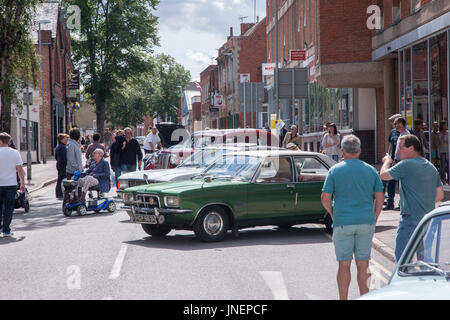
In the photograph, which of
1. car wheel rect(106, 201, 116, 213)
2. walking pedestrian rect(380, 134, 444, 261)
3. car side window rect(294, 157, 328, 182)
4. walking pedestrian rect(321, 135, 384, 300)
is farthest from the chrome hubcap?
car wheel rect(106, 201, 116, 213)

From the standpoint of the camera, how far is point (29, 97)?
81.6 feet

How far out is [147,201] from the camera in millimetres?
11211

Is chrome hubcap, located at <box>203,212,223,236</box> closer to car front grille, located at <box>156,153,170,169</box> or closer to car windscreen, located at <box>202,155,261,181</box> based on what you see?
car windscreen, located at <box>202,155,261,181</box>

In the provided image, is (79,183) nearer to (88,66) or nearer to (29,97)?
(29,97)

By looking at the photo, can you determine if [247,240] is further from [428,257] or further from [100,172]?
[428,257]

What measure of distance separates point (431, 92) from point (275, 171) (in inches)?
353

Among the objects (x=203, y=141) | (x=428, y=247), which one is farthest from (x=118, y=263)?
(x=203, y=141)

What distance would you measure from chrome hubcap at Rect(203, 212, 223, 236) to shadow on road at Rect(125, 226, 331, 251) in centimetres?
19

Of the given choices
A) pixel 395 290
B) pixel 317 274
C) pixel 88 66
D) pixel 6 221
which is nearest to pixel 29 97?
pixel 6 221

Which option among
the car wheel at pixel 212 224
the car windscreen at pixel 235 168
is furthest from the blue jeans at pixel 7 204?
the car wheel at pixel 212 224

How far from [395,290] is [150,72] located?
61435mm

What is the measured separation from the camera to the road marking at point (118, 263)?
836 cm

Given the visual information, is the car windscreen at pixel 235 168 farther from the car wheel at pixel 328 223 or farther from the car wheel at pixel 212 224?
the car wheel at pixel 328 223

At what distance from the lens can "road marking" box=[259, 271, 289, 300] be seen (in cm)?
716
